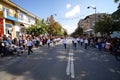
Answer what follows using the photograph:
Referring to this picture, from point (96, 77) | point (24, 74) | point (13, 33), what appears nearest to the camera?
point (96, 77)

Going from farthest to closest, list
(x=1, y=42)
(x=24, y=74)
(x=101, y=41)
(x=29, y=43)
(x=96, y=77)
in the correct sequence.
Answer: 1. (x=101, y=41)
2. (x=29, y=43)
3. (x=1, y=42)
4. (x=24, y=74)
5. (x=96, y=77)

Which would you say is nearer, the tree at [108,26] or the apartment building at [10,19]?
the apartment building at [10,19]

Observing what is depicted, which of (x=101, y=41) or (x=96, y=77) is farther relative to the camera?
(x=101, y=41)

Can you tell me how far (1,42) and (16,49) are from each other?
1.59 m

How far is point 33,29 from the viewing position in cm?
4228

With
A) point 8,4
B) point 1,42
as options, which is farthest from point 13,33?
point 1,42

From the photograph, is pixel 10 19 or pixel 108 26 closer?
pixel 10 19

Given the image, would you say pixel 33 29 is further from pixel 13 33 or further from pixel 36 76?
pixel 36 76

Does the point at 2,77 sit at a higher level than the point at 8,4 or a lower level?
lower

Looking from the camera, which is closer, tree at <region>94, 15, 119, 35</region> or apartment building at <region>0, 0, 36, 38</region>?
apartment building at <region>0, 0, 36, 38</region>

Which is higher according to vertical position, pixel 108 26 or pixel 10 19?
pixel 10 19

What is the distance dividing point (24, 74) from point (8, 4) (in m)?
25.6

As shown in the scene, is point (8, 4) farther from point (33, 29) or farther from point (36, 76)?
point (36, 76)

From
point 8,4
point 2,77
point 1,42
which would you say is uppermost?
point 8,4
